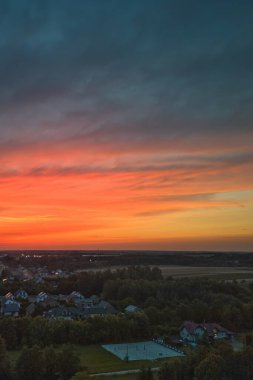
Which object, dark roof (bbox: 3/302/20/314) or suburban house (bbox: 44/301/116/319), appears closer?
suburban house (bbox: 44/301/116/319)

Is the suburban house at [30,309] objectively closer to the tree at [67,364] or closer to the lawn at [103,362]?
the lawn at [103,362]

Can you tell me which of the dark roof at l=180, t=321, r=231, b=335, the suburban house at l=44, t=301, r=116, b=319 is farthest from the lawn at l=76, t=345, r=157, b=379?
the suburban house at l=44, t=301, r=116, b=319

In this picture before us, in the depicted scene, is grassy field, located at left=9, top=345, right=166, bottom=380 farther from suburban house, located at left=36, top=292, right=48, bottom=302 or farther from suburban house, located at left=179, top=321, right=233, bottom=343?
suburban house, located at left=36, top=292, right=48, bottom=302

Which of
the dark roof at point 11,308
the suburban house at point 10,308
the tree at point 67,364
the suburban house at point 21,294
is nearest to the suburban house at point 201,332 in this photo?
the tree at point 67,364

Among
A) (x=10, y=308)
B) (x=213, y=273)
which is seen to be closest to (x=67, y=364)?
(x=10, y=308)

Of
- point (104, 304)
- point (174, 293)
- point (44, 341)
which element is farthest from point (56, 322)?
point (174, 293)

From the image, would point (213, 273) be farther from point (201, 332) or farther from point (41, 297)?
point (201, 332)
